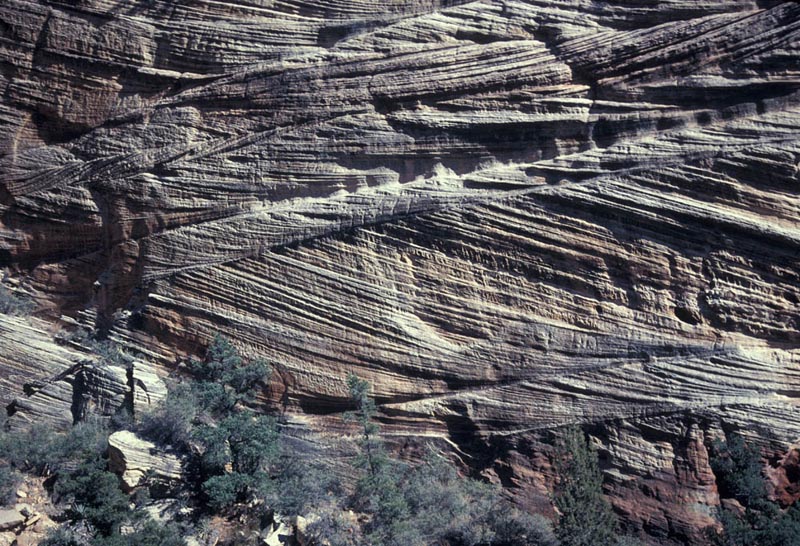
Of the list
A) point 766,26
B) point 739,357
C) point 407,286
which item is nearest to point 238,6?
point 407,286

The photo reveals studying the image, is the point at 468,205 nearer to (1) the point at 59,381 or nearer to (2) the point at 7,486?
(1) the point at 59,381

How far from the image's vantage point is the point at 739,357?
13.6 meters

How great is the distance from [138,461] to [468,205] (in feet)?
22.8

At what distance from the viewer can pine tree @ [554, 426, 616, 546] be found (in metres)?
13.2

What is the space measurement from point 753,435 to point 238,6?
37.8 feet

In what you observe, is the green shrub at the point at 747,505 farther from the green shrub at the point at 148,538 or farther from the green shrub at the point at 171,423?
the green shrub at the point at 171,423

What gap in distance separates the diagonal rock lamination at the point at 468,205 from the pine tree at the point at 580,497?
0.37m

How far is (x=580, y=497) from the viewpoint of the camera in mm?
13445

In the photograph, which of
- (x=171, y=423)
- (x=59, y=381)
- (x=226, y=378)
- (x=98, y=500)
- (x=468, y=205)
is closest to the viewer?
(x=98, y=500)

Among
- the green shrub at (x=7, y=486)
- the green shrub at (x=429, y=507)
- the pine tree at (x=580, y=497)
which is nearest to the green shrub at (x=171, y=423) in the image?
the green shrub at (x=7, y=486)

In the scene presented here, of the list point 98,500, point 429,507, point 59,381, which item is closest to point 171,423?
point 98,500

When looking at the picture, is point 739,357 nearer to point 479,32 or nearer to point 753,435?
point 753,435

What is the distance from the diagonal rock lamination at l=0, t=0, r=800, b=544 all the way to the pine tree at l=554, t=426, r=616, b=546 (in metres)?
0.37

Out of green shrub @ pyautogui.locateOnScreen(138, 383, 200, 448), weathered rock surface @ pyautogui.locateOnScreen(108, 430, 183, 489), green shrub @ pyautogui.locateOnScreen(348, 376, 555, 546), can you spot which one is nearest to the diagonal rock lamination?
green shrub @ pyautogui.locateOnScreen(348, 376, 555, 546)
